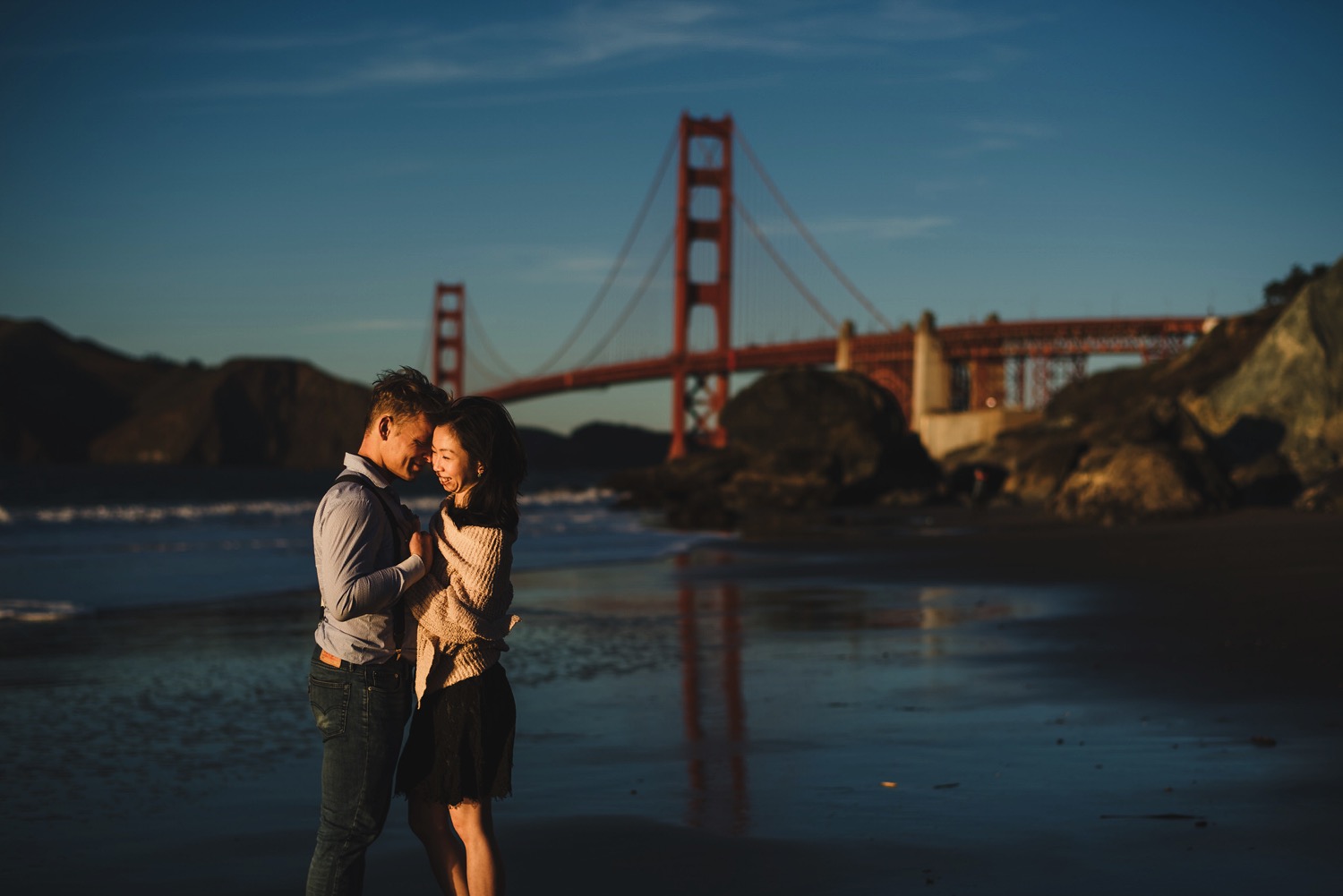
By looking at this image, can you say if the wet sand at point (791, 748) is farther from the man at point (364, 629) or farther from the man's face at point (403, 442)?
the man's face at point (403, 442)

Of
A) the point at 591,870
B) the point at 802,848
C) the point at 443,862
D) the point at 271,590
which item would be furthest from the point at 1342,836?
the point at 271,590

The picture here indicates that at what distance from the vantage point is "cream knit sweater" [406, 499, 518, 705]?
3270 millimetres

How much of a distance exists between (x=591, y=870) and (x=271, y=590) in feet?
33.4

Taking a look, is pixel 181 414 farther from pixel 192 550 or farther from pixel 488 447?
pixel 488 447

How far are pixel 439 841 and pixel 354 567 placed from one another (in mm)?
667

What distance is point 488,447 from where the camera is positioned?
3252mm

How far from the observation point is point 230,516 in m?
35.0

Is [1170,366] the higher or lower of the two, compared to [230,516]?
A: higher

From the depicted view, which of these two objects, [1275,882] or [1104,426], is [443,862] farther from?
[1104,426]

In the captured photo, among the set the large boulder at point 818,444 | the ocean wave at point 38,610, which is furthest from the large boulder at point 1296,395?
the ocean wave at point 38,610

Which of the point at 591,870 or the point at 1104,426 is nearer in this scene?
the point at 591,870

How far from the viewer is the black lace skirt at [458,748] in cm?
328

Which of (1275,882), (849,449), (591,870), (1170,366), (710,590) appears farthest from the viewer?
(1170,366)

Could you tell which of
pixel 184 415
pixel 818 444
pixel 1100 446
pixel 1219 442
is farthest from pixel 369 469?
pixel 184 415
